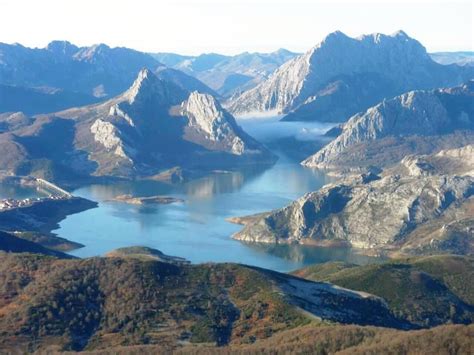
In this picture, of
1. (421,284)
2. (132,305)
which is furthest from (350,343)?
(421,284)

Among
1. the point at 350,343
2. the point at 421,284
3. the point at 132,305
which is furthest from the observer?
the point at 421,284

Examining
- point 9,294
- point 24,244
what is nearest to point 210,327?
point 9,294

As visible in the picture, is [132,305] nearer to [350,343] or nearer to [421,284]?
[350,343]

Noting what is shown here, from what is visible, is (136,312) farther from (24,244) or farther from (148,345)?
(24,244)

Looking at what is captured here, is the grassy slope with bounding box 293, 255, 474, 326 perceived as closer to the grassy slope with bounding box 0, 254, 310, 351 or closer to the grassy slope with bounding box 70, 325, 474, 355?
the grassy slope with bounding box 0, 254, 310, 351

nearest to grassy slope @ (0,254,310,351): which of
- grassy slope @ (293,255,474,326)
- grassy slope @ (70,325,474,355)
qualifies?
grassy slope @ (70,325,474,355)

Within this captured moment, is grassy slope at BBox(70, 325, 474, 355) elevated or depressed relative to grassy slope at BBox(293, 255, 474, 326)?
elevated

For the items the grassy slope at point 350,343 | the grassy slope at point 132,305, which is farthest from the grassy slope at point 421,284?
the grassy slope at point 350,343

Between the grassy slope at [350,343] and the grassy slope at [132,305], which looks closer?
the grassy slope at [350,343]

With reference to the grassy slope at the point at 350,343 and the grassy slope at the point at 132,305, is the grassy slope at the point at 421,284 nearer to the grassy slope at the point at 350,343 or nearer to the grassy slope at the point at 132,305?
the grassy slope at the point at 132,305
